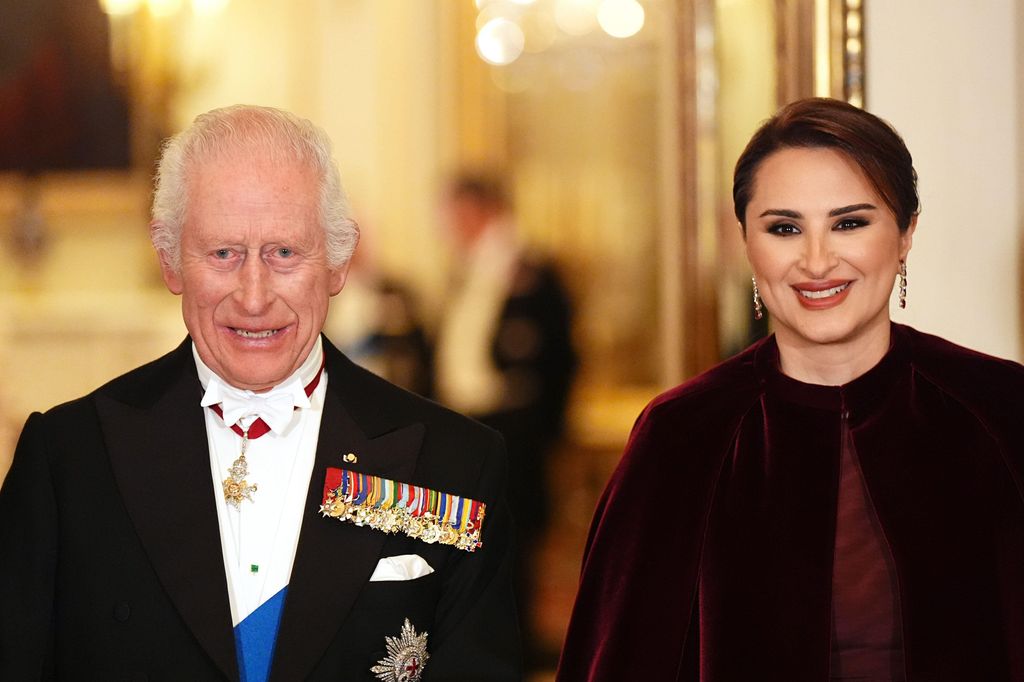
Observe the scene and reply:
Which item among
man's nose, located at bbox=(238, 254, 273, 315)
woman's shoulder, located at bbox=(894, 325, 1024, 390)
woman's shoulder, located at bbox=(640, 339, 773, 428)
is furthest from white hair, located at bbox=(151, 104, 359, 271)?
woman's shoulder, located at bbox=(894, 325, 1024, 390)

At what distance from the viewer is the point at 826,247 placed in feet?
7.17

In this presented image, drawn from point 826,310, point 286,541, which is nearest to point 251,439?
point 286,541

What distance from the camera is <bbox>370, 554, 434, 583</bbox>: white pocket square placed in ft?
6.41

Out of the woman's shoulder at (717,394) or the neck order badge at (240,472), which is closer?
the neck order badge at (240,472)

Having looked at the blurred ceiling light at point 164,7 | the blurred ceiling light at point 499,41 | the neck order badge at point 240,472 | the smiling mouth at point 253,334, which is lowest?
the neck order badge at point 240,472

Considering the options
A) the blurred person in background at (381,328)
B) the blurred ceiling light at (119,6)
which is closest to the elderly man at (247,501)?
the blurred person in background at (381,328)

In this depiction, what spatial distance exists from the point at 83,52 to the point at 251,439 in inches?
200

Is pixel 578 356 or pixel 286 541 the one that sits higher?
pixel 578 356

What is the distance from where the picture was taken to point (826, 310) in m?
2.20

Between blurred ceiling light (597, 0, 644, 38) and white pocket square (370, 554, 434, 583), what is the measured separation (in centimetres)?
534

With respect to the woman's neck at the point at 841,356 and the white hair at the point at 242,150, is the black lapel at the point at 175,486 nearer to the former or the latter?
the white hair at the point at 242,150

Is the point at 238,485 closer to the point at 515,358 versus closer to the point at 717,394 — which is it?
the point at 717,394

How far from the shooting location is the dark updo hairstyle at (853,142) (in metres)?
2.19

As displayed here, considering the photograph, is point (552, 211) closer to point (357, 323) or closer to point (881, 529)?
point (357, 323)
